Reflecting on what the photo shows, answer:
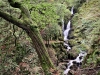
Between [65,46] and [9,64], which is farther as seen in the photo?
[65,46]

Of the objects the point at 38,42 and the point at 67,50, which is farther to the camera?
the point at 67,50

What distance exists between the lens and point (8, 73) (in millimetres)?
6664

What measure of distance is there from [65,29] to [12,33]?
17.2m

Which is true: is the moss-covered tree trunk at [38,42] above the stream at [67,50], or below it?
above

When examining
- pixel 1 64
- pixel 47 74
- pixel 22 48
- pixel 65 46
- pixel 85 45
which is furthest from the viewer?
pixel 65 46

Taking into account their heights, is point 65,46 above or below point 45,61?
below

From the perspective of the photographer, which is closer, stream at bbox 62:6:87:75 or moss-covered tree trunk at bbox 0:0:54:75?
moss-covered tree trunk at bbox 0:0:54:75

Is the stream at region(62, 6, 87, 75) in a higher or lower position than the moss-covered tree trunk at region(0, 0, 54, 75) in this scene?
lower

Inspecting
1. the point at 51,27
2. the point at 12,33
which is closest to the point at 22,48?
the point at 12,33

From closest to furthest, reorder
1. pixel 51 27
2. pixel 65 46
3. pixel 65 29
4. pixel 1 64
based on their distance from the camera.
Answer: pixel 1 64
pixel 51 27
pixel 65 46
pixel 65 29

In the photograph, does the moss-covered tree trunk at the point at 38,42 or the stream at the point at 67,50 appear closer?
the moss-covered tree trunk at the point at 38,42

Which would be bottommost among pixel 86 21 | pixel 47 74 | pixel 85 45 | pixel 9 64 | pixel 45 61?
pixel 85 45

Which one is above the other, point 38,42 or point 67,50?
point 38,42

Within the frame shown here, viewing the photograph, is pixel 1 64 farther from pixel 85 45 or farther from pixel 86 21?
pixel 85 45
